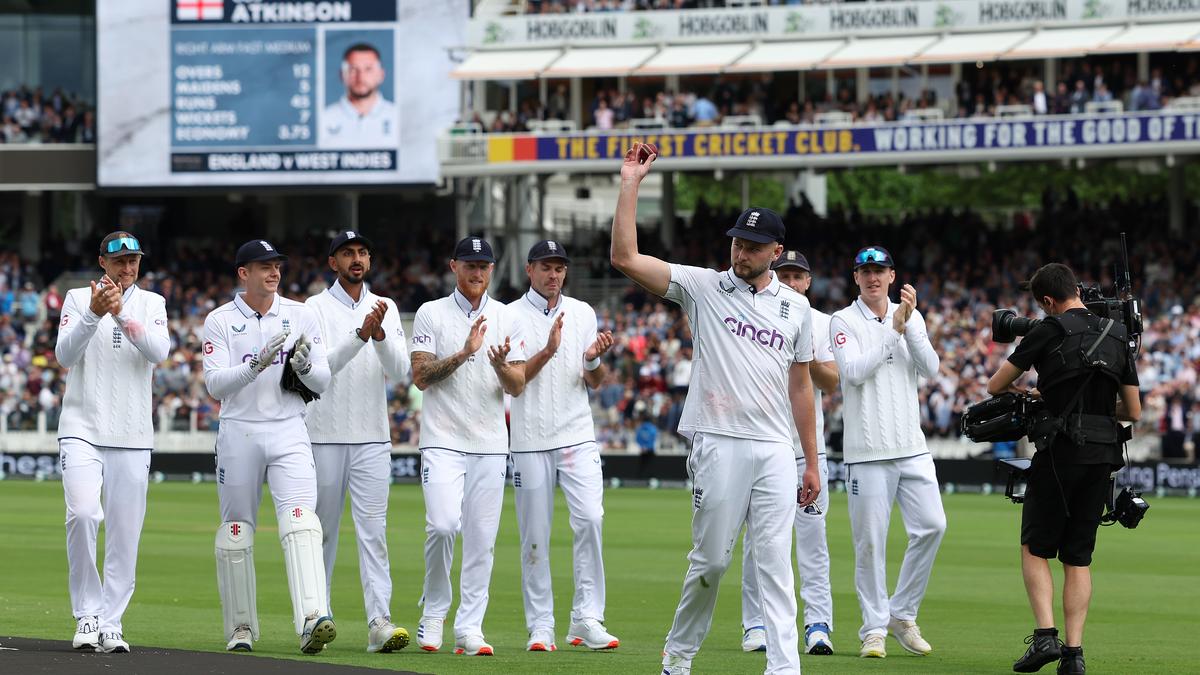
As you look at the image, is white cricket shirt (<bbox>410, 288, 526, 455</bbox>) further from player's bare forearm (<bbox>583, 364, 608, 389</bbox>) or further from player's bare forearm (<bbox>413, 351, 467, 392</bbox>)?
player's bare forearm (<bbox>583, 364, 608, 389</bbox>)

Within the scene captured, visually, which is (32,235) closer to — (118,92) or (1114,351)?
(118,92)

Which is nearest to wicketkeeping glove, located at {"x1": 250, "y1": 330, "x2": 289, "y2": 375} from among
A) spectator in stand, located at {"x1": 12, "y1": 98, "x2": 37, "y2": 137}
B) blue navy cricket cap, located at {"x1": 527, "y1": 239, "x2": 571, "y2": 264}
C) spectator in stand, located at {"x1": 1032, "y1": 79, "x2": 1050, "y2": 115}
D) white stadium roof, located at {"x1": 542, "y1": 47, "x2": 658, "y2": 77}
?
blue navy cricket cap, located at {"x1": 527, "y1": 239, "x2": 571, "y2": 264}

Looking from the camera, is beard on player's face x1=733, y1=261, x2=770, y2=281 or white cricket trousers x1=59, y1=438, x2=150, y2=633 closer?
beard on player's face x1=733, y1=261, x2=770, y2=281

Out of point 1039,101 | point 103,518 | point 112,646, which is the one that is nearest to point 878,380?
point 103,518

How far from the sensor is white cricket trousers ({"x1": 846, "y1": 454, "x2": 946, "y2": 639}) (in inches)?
436

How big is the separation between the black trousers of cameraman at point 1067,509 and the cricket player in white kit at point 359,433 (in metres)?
3.97

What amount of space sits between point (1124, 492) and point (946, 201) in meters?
64.2

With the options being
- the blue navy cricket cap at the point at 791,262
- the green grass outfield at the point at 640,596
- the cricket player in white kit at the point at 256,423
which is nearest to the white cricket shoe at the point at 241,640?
the cricket player in white kit at the point at 256,423

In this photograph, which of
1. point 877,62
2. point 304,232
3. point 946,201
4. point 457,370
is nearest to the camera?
point 457,370

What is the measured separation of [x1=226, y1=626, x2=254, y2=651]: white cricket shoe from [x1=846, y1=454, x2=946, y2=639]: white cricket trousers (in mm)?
3758

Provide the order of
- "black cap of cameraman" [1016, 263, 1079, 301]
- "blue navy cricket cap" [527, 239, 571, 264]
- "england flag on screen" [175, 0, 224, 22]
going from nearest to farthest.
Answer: "black cap of cameraman" [1016, 263, 1079, 301]
"blue navy cricket cap" [527, 239, 571, 264]
"england flag on screen" [175, 0, 224, 22]

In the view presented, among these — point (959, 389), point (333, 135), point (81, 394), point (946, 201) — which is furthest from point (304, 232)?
point (81, 394)

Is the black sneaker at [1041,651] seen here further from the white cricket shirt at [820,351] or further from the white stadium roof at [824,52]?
the white stadium roof at [824,52]

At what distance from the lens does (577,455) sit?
11531 mm
